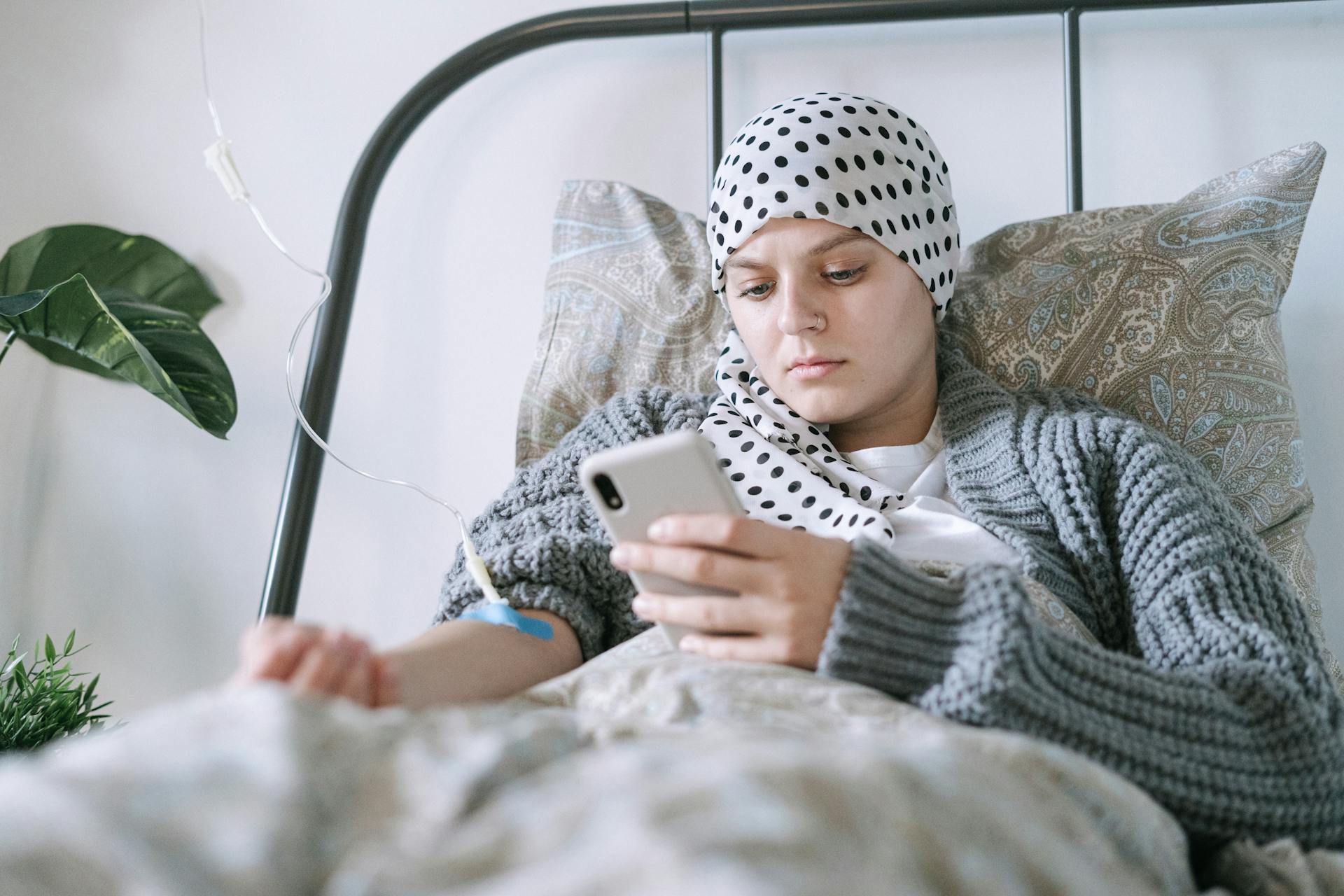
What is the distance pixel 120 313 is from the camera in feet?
4.31

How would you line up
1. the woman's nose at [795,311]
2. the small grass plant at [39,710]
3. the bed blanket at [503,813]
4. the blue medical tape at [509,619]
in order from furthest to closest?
the small grass plant at [39,710], the woman's nose at [795,311], the blue medical tape at [509,619], the bed blanket at [503,813]

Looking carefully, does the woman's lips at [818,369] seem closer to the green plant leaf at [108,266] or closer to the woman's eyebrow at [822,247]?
the woman's eyebrow at [822,247]

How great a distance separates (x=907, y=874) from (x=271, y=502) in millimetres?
1358

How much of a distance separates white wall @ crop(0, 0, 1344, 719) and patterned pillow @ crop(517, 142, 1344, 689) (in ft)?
0.80

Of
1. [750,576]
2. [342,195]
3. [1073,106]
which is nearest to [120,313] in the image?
[342,195]

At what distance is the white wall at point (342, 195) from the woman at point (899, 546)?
39cm

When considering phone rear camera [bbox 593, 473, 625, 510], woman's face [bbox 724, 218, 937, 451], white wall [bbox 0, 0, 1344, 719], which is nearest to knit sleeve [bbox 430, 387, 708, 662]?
woman's face [bbox 724, 218, 937, 451]

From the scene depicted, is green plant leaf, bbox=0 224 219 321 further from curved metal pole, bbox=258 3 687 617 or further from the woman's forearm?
the woman's forearm

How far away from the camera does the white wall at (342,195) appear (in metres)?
1.47

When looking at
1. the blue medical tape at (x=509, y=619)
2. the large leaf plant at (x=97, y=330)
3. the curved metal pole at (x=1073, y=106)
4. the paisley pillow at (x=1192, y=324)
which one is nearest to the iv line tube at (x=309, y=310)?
the blue medical tape at (x=509, y=619)

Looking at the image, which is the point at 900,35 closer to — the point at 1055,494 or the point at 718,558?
the point at 1055,494

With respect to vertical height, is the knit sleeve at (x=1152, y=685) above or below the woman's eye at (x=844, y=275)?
below

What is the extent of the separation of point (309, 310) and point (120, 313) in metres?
0.24

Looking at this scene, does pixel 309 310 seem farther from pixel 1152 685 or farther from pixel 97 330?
pixel 1152 685
